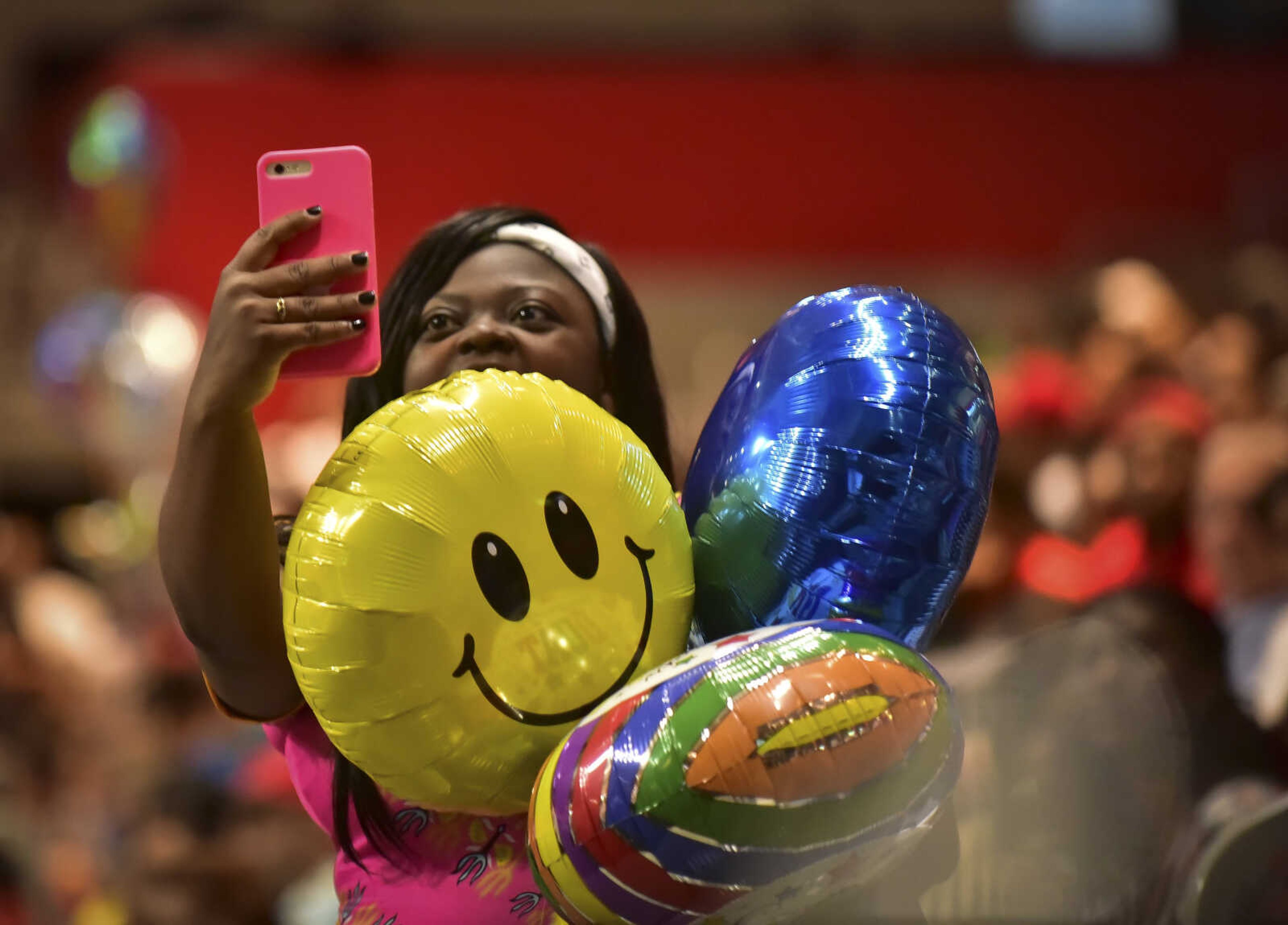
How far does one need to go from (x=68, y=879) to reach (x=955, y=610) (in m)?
1.59

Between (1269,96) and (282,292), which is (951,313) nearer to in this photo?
(1269,96)

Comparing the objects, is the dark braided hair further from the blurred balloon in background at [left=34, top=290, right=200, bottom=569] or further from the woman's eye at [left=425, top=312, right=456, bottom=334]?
the blurred balloon in background at [left=34, top=290, right=200, bottom=569]

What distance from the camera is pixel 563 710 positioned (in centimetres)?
90

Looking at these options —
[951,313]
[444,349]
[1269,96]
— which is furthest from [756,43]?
[444,349]

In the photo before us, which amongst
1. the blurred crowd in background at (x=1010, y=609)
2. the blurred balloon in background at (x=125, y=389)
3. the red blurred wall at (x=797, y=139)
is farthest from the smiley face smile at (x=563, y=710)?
the red blurred wall at (x=797, y=139)

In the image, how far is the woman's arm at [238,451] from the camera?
907 mm

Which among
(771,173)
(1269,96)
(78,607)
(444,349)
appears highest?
(444,349)

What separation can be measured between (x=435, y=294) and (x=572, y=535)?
0.95ft

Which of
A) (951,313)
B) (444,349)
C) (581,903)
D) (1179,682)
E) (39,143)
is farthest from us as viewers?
(39,143)

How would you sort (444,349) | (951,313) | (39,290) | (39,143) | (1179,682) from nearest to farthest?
1. (444,349)
2. (1179,682)
3. (951,313)
4. (39,290)
5. (39,143)

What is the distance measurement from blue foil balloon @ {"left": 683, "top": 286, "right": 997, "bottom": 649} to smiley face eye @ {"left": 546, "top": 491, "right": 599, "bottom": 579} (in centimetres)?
9

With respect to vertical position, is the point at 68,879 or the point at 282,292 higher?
the point at 282,292

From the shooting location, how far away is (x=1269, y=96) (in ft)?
15.8

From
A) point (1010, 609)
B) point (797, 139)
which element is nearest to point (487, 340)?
point (1010, 609)
